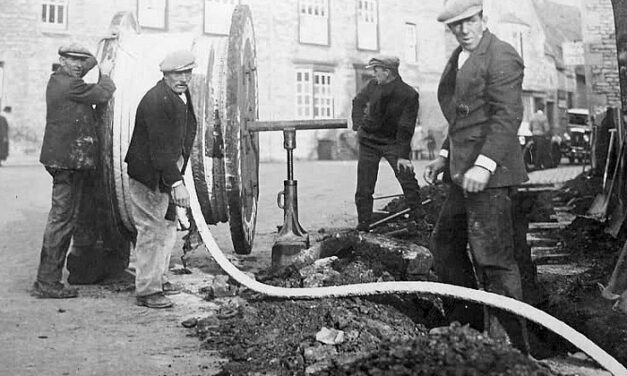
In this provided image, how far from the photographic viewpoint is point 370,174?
18.6 feet

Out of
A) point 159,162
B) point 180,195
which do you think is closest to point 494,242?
point 180,195

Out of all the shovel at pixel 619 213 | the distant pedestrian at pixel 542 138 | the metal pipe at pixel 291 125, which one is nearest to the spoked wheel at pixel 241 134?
the metal pipe at pixel 291 125

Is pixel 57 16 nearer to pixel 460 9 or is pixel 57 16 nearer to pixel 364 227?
pixel 364 227

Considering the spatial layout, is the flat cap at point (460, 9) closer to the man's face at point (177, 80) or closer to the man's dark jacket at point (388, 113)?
the man's face at point (177, 80)

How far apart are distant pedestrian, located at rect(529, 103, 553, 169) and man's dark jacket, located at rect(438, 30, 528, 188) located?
91.6 inches

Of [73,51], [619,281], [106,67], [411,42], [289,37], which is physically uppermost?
[289,37]

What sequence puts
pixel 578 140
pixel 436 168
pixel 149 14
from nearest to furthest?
pixel 436 168
pixel 149 14
pixel 578 140

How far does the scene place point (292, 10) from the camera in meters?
6.38

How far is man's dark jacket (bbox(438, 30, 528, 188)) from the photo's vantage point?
2.82 meters

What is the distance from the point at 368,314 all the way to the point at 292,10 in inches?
155

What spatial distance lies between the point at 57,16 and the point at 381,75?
2770 mm

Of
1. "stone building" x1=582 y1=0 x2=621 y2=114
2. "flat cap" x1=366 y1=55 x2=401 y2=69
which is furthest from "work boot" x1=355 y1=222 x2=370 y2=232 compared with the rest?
"stone building" x1=582 y1=0 x2=621 y2=114

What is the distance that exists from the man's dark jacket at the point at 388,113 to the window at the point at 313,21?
1.44m

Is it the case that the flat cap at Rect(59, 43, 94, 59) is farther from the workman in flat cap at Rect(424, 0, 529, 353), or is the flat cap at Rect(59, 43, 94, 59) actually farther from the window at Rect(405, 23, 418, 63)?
the window at Rect(405, 23, 418, 63)
